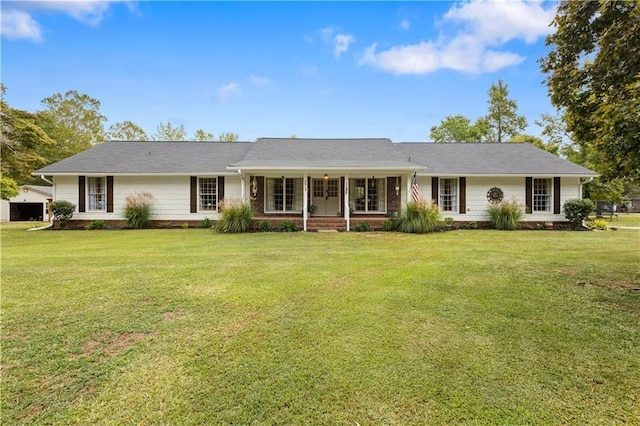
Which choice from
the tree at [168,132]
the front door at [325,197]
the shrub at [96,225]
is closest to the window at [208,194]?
the shrub at [96,225]

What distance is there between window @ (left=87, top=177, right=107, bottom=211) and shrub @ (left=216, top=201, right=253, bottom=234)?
6726 millimetres

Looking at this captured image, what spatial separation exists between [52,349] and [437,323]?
3915 millimetres

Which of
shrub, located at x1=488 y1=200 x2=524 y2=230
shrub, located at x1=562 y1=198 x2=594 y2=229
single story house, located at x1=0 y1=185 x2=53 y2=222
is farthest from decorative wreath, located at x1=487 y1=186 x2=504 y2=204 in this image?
single story house, located at x1=0 y1=185 x2=53 y2=222

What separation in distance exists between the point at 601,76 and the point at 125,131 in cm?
4530

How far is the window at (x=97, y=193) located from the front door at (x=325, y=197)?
10162 millimetres

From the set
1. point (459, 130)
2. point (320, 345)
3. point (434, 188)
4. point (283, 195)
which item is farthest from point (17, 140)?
point (459, 130)

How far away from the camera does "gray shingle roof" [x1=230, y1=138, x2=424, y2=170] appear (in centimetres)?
1319

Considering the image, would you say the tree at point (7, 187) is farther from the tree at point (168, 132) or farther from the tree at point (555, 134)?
the tree at point (555, 134)

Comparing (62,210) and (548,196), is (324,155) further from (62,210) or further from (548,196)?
(62,210)

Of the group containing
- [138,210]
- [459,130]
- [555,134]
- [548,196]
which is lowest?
[138,210]

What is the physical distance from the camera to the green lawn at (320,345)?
81.8 inches

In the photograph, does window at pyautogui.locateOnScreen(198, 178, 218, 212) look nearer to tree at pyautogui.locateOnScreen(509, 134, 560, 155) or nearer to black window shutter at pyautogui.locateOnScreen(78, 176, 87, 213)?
black window shutter at pyautogui.locateOnScreen(78, 176, 87, 213)

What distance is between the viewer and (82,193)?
14.5 metres

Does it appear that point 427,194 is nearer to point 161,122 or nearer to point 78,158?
point 78,158
